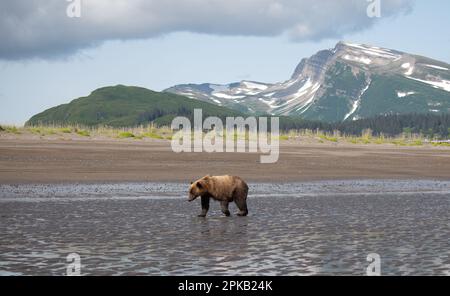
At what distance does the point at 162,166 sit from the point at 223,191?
1879 centimetres

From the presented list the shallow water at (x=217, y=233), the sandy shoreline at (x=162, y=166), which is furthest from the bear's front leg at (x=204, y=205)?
the sandy shoreline at (x=162, y=166)

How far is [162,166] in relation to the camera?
125 feet

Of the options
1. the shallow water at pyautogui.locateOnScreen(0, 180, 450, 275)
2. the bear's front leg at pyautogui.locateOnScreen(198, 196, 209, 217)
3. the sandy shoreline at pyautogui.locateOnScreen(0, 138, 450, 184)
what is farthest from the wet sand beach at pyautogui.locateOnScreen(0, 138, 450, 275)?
the bear's front leg at pyautogui.locateOnScreen(198, 196, 209, 217)

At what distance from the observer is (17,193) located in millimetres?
24219

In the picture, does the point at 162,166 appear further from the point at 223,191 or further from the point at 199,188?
the point at 223,191

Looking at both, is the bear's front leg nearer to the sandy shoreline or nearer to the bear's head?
the bear's head

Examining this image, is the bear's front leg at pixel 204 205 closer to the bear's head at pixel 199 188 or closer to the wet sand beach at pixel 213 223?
the bear's head at pixel 199 188

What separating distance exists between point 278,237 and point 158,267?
426cm

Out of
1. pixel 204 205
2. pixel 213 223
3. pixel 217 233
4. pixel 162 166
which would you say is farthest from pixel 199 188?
pixel 162 166

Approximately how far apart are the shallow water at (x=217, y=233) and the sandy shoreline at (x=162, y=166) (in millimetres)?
5696

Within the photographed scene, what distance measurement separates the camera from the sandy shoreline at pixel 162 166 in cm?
3203
